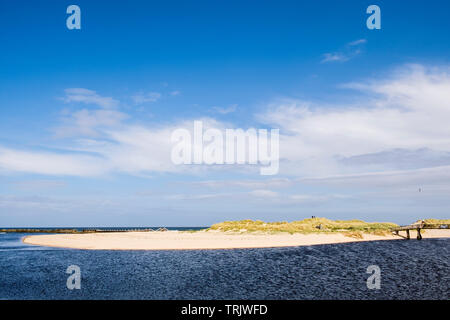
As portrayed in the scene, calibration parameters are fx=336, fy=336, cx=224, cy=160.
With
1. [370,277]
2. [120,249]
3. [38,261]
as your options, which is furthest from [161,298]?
[120,249]

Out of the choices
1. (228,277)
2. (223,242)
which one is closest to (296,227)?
(223,242)

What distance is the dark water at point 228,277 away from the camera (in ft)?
75.0

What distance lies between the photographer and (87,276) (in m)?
→ 29.0

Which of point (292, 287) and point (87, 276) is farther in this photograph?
point (87, 276)

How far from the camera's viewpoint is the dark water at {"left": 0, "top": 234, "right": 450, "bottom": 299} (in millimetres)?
22859

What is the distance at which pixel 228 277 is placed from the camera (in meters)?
28.8

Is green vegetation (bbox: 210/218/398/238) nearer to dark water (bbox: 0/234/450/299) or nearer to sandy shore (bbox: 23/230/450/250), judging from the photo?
sandy shore (bbox: 23/230/450/250)

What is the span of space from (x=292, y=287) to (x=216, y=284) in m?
5.79

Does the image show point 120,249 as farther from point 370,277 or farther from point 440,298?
point 440,298

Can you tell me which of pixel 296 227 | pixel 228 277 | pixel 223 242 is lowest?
pixel 223 242

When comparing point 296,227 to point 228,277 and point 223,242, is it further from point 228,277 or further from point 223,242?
point 228,277
